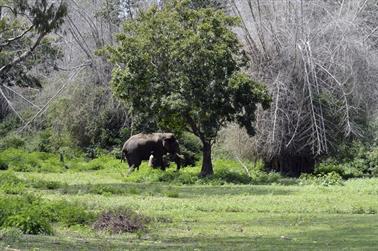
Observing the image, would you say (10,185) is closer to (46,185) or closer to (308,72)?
(46,185)

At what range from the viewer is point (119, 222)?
15820 millimetres

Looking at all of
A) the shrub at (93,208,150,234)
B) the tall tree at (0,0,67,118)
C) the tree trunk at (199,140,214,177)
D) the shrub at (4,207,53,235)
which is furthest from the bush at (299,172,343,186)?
the shrub at (4,207,53,235)

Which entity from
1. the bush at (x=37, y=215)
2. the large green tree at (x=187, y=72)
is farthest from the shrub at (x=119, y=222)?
the large green tree at (x=187, y=72)

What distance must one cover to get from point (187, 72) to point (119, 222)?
15.4 metres

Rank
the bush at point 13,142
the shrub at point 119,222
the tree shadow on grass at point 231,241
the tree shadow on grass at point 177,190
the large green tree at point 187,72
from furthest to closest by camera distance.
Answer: the bush at point 13,142, the large green tree at point 187,72, the tree shadow on grass at point 177,190, the shrub at point 119,222, the tree shadow on grass at point 231,241

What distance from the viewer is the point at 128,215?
53.0 feet

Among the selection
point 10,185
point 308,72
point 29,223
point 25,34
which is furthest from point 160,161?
point 29,223

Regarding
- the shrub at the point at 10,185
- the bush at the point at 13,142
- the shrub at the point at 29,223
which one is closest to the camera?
the shrub at the point at 29,223

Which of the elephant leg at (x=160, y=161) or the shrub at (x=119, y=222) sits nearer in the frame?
the shrub at (x=119, y=222)

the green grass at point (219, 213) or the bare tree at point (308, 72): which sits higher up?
the bare tree at point (308, 72)

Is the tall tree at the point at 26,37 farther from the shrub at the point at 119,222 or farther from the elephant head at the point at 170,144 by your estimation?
the shrub at the point at 119,222

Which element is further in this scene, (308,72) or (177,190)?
(308,72)

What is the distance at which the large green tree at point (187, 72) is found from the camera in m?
30.0

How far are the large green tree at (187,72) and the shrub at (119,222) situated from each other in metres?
13.4
